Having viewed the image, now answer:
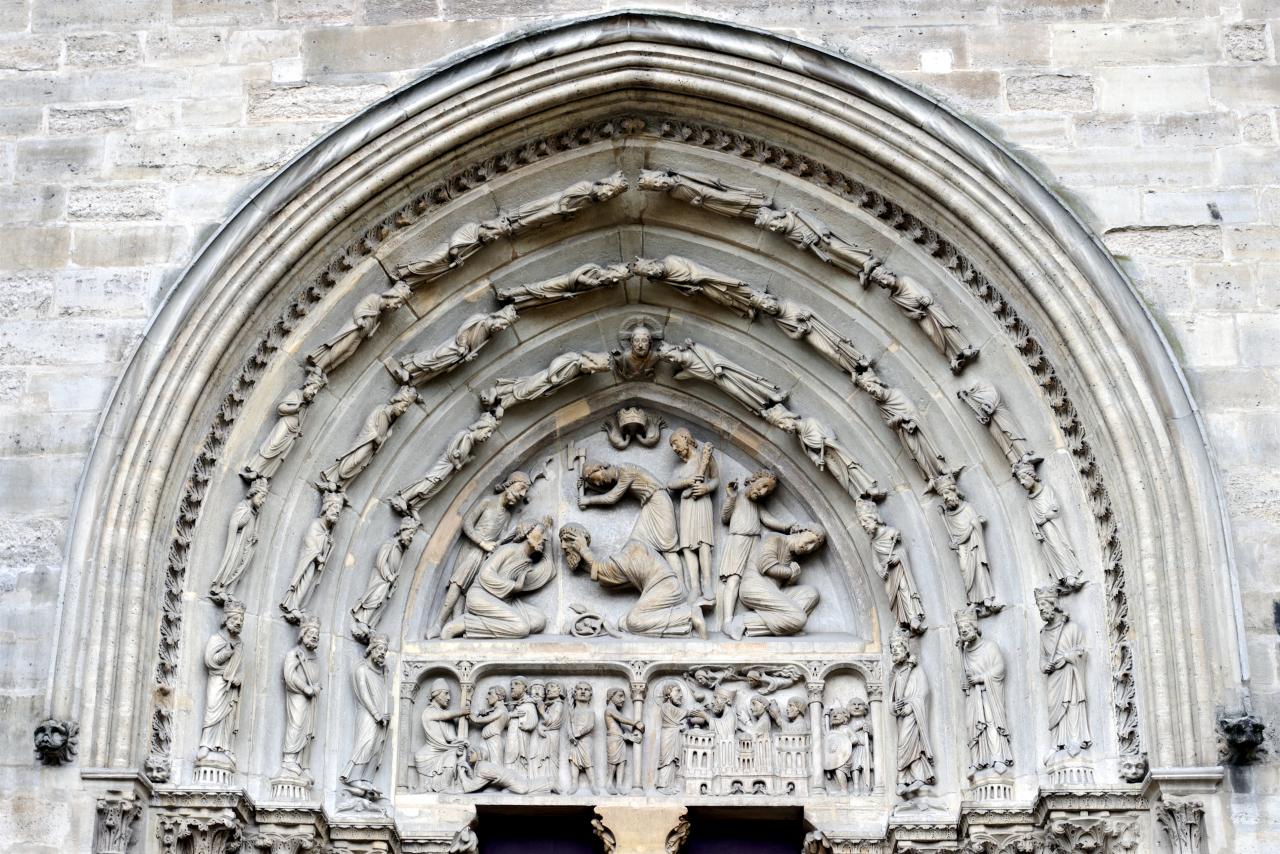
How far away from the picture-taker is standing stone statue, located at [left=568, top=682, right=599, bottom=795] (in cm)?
1152

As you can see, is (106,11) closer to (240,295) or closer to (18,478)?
(240,295)

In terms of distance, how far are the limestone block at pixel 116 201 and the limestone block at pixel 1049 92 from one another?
178 inches

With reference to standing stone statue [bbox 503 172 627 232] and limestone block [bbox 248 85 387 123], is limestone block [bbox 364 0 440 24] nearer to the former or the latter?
limestone block [bbox 248 85 387 123]

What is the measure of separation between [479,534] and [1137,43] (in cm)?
448

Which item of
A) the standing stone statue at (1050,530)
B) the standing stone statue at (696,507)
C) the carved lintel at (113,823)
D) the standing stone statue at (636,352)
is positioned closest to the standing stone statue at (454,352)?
the standing stone statue at (636,352)

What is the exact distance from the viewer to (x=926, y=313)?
11406mm

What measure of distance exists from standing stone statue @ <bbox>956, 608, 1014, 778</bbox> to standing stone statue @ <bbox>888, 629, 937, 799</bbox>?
0.85ft

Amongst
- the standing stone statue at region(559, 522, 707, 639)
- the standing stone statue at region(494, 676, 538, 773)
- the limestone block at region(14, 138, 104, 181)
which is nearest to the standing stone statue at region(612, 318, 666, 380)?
the standing stone statue at region(559, 522, 707, 639)

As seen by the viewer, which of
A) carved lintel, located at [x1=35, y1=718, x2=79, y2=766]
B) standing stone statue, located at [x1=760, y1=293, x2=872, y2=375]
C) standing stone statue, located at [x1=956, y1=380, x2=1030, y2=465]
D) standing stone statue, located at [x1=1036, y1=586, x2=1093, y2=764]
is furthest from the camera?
standing stone statue, located at [x1=760, y1=293, x2=872, y2=375]

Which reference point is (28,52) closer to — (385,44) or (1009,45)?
(385,44)

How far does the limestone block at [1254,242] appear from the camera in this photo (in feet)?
35.9

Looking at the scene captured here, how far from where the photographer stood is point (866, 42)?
11453 millimetres

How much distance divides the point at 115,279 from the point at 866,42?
415cm

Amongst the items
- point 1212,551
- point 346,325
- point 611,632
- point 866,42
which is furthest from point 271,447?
point 1212,551
